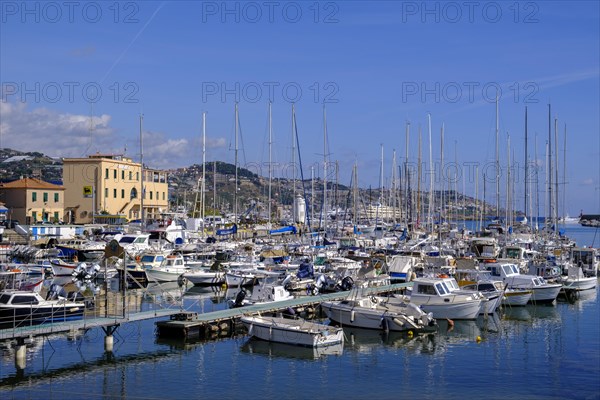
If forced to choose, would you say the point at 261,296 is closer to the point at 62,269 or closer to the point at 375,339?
the point at 375,339

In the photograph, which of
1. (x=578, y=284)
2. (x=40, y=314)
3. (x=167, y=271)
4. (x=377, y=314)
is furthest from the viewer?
(x=167, y=271)

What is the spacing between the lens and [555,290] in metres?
47.2

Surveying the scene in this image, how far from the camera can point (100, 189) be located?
324ft

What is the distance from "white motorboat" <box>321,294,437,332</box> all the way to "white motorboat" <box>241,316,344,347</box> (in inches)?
147

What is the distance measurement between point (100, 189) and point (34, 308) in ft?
217

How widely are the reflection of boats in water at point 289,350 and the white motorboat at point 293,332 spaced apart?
0.62 ft

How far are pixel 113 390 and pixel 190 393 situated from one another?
291cm

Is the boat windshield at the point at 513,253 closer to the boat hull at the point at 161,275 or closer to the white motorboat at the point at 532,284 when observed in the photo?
the white motorboat at the point at 532,284

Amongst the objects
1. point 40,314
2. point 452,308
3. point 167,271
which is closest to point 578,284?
point 452,308

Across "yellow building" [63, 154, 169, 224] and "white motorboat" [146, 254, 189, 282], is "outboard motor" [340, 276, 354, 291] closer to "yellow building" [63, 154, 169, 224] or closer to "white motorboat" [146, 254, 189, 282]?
"white motorboat" [146, 254, 189, 282]

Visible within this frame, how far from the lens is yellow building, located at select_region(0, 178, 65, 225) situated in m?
95.2

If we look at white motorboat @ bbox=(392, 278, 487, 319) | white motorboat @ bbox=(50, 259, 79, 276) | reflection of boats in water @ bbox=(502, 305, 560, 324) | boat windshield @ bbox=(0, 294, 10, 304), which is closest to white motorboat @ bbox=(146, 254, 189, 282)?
white motorboat @ bbox=(50, 259, 79, 276)

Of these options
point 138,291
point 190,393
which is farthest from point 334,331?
point 138,291

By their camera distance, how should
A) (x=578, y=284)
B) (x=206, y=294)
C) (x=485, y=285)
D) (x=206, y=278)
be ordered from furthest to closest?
(x=206, y=278), (x=206, y=294), (x=578, y=284), (x=485, y=285)
